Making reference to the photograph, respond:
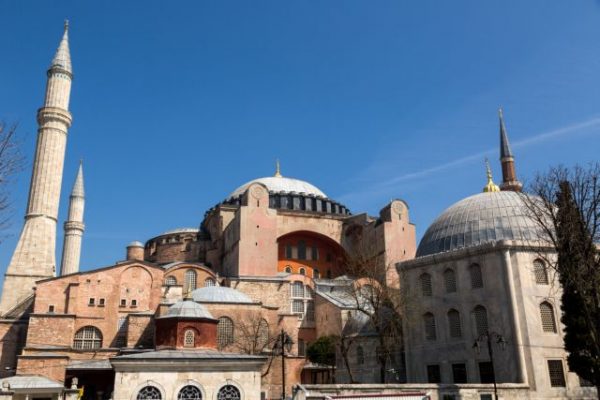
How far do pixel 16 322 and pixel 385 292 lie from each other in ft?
70.3

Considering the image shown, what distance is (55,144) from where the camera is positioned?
132 ft

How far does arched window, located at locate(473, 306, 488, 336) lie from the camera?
24.1 meters

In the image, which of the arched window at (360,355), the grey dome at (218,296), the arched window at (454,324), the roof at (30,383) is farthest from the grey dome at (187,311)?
the arched window at (454,324)

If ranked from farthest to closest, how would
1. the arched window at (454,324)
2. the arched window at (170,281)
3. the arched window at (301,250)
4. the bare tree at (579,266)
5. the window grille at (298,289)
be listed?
the arched window at (301,250) < the window grille at (298,289) < the arched window at (170,281) < the arched window at (454,324) < the bare tree at (579,266)

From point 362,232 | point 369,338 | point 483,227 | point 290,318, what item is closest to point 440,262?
point 483,227

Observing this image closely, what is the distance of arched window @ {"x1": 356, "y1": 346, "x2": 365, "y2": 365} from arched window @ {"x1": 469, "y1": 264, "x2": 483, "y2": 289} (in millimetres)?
7655

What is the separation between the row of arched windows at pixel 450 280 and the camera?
24.9 metres

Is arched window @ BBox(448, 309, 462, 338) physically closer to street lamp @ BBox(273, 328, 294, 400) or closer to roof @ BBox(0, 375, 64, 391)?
street lamp @ BBox(273, 328, 294, 400)

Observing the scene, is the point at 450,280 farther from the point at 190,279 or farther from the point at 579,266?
the point at 190,279

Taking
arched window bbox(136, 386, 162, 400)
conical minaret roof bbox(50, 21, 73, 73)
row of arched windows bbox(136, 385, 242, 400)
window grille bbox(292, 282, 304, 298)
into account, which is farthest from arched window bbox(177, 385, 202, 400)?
conical minaret roof bbox(50, 21, 73, 73)

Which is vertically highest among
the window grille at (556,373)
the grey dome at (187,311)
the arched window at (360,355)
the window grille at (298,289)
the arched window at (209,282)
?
the arched window at (209,282)

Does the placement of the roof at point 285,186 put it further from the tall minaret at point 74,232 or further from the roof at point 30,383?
the roof at point 30,383

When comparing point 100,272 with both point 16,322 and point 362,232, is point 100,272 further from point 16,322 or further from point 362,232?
point 362,232

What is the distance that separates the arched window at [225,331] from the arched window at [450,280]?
11896 mm
